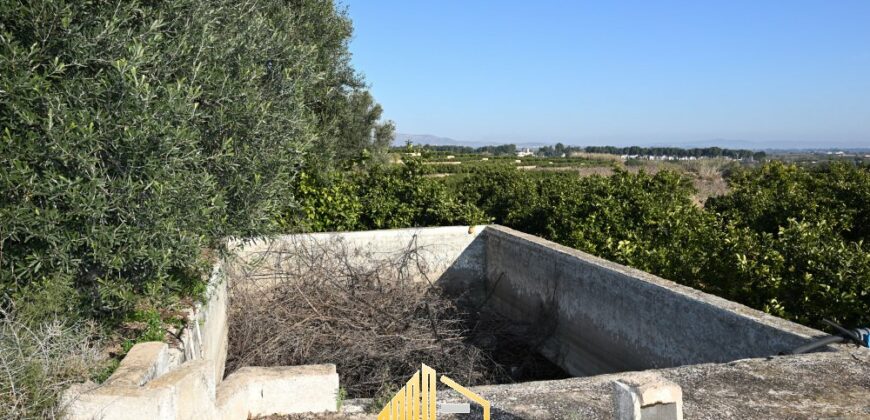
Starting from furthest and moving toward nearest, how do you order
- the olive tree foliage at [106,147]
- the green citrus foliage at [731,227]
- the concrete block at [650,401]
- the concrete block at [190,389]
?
the green citrus foliage at [731,227]
the olive tree foliage at [106,147]
the concrete block at [190,389]
the concrete block at [650,401]

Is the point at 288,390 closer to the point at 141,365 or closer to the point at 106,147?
the point at 141,365

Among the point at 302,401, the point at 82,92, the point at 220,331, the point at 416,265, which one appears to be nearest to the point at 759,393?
the point at 302,401

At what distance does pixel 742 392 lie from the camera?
4.17 metres

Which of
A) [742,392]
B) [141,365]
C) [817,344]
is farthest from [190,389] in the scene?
[817,344]

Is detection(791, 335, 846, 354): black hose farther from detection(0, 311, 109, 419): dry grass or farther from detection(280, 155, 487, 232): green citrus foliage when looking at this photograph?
detection(280, 155, 487, 232): green citrus foliage

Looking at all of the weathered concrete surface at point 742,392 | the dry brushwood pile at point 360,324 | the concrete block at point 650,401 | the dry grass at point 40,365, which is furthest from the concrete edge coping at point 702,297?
the dry grass at point 40,365

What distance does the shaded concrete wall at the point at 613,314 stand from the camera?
5.43m

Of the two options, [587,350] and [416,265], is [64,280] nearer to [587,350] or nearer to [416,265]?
[587,350]

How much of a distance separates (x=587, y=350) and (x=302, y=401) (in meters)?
4.42

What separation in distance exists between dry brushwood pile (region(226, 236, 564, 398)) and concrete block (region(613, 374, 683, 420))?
156 inches

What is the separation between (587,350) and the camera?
7.76 meters

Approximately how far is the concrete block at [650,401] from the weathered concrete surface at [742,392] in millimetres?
808

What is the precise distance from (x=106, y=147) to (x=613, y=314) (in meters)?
5.15

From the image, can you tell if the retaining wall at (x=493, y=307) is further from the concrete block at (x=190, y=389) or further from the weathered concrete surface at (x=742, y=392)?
the weathered concrete surface at (x=742, y=392)
